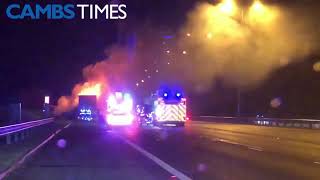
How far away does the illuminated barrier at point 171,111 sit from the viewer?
173 feet

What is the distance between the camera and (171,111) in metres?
52.7

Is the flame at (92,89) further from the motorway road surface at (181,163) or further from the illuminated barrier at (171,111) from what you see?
the motorway road surface at (181,163)

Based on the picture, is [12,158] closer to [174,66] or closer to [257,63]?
[257,63]

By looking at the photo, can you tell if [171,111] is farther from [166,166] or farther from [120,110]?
[166,166]

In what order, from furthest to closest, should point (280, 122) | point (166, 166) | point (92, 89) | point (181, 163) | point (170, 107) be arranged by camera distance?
point (92, 89), point (170, 107), point (280, 122), point (181, 163), point (166, 166)

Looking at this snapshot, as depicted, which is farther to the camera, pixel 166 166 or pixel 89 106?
pixel 89 106

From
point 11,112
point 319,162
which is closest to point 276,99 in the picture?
point 11,112

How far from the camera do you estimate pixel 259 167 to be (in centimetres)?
1830

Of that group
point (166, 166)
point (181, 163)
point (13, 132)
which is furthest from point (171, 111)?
point (166, 166)

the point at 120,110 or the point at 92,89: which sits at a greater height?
the point at 92,89

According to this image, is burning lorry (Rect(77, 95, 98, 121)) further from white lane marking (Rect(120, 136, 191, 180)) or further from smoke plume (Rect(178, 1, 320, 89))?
white lane marking (Rect(120, 136, 191, 180))

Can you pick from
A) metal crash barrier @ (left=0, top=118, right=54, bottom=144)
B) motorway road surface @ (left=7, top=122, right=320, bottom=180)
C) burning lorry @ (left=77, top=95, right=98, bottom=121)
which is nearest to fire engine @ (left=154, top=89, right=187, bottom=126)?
metal crash barrier @ (left=0, top=118, right=54, bottom=144)

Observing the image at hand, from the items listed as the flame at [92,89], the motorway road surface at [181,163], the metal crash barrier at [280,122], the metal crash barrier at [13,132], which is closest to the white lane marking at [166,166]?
the motorway road surface at [181,163]

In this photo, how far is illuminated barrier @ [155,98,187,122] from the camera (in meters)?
52.6
